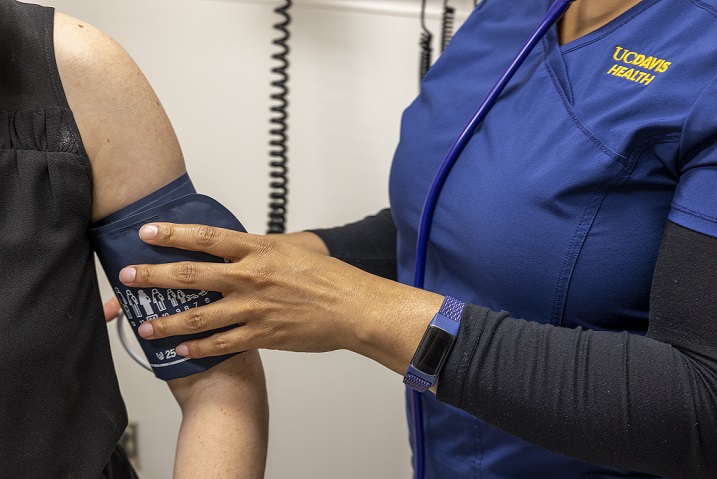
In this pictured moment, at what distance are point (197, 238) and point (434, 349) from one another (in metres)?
0.30

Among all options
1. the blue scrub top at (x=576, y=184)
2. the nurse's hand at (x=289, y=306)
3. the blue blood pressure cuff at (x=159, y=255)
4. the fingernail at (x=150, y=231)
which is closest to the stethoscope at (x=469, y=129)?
the blue scrub top at (x=576, y=184)

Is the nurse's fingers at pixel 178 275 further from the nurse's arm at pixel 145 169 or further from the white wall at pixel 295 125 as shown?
the white wall at pixel 295 125

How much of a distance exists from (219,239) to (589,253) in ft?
1.43

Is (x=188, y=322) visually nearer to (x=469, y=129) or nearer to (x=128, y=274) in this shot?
(x=128, y=274)

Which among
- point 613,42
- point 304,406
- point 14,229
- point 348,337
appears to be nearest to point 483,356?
point 348,337

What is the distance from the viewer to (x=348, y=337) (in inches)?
35.0

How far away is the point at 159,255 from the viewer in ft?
2.79

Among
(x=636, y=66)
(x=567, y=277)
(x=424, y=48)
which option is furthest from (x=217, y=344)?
(x=424, y=48)

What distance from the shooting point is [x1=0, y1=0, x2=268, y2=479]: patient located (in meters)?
0.79

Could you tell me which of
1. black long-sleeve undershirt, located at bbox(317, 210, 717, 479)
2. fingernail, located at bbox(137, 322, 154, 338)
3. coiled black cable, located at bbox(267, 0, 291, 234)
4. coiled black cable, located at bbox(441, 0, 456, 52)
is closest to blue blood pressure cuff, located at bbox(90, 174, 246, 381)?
fingernail, located at bbox(137, 322, 154, 338)

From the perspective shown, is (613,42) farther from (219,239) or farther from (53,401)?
(53,401)

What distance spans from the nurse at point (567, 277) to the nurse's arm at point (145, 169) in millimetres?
66

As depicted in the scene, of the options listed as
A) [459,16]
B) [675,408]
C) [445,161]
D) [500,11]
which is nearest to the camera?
[675,408]

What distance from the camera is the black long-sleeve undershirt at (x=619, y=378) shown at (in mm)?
776
